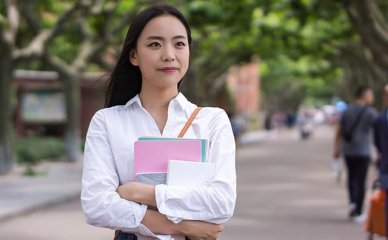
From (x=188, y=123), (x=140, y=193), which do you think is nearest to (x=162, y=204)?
(x=140, y=193)

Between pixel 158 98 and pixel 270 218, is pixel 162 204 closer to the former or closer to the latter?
pixel 158 98

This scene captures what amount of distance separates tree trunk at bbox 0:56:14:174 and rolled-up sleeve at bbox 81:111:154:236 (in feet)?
57.3

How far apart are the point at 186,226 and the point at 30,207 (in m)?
10.6

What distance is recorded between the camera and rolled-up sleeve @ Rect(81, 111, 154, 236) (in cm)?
296

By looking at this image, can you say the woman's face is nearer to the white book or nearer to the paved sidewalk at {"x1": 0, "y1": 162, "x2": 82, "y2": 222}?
the white book

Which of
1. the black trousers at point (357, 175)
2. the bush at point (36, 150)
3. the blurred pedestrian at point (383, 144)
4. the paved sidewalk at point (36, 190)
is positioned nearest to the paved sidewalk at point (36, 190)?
the paved sidewalk at point (36, 190)

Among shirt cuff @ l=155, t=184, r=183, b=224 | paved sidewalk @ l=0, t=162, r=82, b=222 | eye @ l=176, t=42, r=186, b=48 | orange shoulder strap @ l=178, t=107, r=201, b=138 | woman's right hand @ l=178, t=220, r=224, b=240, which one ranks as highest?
eye @ l=176, t=42, r=186, b=48

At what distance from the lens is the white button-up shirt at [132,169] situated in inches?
116

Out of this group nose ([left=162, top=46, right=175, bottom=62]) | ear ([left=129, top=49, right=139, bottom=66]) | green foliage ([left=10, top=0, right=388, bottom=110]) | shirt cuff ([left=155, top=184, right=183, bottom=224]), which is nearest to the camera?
shirt cuff ([left=155, top=184, right=183, bottom=224])

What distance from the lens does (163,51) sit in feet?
10.0

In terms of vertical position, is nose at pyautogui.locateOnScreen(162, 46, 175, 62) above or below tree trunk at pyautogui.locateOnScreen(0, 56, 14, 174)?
above

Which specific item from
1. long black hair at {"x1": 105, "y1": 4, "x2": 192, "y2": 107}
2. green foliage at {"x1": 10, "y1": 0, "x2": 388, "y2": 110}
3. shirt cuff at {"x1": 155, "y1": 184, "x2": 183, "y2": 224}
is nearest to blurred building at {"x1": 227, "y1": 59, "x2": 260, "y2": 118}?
green foliage at {"x1": 10, "y1": 0, "x2": 388, "y2": 110}

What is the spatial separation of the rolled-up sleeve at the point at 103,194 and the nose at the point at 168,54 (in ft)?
1.08

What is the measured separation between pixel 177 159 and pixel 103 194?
29 centimetres
